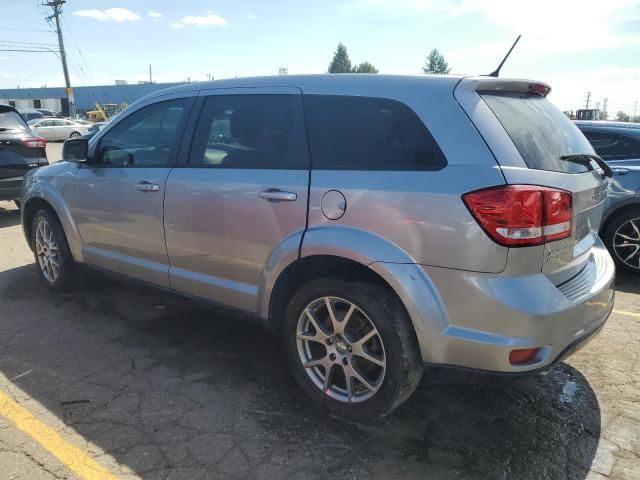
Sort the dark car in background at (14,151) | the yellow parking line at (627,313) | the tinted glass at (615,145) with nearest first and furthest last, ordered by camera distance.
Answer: the yellow parking line at (627,313) → the tinted glass at (615,145) → the dark car in background at (14,151)

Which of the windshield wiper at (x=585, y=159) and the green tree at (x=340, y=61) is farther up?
the green tree at (x=340, y=61)

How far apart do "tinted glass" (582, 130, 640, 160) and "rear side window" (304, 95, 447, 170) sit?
4273 mm

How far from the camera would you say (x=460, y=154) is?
2.43m

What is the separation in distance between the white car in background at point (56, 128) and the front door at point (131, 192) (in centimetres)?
2823

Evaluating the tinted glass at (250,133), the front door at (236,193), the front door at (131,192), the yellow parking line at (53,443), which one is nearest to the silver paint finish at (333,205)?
the front door at (236,193)

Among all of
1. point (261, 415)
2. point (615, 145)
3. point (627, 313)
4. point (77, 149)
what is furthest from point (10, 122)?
point (627, 313)

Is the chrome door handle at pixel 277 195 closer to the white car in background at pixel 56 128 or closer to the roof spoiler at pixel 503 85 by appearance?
the roof spoiler at pixel 503 85

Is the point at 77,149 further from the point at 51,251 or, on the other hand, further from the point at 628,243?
the point at 628,243

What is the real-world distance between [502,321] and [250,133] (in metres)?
1.85

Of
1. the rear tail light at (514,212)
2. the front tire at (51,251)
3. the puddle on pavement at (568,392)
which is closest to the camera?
the rear tail light at (514,212)

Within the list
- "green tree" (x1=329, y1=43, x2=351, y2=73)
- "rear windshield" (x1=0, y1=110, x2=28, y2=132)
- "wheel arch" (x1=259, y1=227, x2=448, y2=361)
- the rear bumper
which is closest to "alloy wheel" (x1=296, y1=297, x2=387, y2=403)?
"wheel arch" (x1=259, y1=227, x2=448, y2=361)

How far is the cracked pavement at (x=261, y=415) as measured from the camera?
253 cm

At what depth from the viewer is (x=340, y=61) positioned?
306ft

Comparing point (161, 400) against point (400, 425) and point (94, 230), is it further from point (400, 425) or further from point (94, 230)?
point (94, 230)
